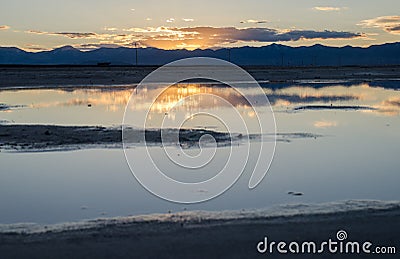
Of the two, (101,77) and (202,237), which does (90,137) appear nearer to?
(202,237)

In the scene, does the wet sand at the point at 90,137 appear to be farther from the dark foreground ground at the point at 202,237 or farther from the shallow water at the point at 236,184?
the dark foreground ground at the point at 202,237

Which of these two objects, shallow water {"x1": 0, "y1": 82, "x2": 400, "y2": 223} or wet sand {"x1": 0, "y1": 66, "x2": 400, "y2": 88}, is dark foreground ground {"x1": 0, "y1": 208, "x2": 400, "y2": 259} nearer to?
shallow water {"x1": 0, "y1": 82, "x2": 400, "y2": 223}

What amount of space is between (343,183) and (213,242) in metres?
Result: 5.06

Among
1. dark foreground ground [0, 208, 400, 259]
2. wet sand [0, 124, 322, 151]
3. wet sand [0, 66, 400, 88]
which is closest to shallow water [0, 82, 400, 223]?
wet sand [0, 124, 322, 151]

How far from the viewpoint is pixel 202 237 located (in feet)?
29.9

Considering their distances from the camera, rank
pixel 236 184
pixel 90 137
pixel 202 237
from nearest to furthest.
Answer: pixel 202 237
pixel 236 184
pixel 90 137

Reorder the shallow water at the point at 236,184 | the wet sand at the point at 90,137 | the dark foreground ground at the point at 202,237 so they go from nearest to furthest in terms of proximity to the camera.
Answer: the dark foreground ground at the point at 202,237, the shallow water at the point at 236,184, the wet sand at the point at 90,137

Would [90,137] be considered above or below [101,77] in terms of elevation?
above

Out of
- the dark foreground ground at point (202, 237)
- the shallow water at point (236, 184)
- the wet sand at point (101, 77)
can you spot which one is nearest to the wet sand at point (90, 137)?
the shallow water at point (236, 184)

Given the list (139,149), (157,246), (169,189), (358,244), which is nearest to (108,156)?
(139,149)

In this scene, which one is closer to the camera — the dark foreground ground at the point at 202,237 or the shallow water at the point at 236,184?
the dark foreground ground at the point at 202,237

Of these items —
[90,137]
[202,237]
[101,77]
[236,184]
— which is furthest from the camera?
[101,77]

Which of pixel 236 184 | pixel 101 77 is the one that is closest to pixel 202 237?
pixel 236 184

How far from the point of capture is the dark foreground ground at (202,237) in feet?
27.7
